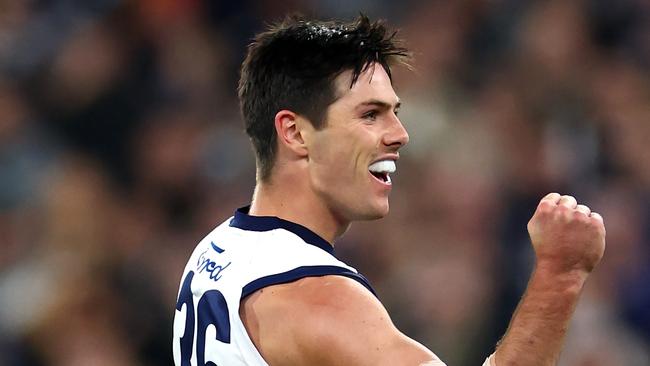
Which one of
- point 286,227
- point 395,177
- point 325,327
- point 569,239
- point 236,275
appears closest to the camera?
point 325,327

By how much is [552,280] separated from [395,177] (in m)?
4.05

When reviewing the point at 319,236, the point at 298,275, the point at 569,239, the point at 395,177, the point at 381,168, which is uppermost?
the point at 395,177

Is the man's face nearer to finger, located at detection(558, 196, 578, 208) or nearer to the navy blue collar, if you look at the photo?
the navy blue collar

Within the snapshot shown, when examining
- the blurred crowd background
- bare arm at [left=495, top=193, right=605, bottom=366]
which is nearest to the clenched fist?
bare arm at [left=495, top=193, right=605, bottom=366]

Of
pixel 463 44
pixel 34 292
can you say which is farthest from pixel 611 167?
pixel 34 292

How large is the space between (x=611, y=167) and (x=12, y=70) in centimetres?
366

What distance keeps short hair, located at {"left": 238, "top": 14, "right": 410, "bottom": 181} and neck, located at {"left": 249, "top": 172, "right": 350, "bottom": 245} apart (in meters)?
0.07

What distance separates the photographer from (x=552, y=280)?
3102 mm

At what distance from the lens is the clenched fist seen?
3125mm

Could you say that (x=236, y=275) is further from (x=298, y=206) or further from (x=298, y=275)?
(x=298, y=206)

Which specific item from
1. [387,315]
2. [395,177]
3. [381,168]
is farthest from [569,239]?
[395,177]

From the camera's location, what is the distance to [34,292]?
679 centimetres

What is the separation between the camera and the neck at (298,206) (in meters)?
3.47

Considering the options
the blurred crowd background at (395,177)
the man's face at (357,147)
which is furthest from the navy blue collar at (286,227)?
the blurred crowd background at (395,177)
